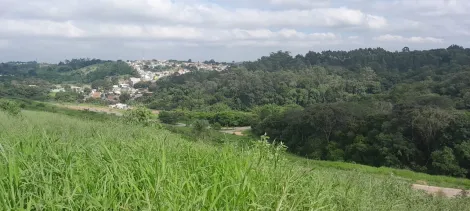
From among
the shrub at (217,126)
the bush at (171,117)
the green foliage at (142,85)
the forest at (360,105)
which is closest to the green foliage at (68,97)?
the forest at (360,105)

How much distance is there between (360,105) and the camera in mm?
27734

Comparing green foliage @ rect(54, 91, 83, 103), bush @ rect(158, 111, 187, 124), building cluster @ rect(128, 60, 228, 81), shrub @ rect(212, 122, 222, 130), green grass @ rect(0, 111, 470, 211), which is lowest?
shrub @ rect(212, 122, 222, 130)

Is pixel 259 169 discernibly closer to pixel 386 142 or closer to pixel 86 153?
pixel 86 153

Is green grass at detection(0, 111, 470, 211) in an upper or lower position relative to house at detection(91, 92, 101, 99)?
upper

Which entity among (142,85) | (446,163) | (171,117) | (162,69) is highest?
(162,69)

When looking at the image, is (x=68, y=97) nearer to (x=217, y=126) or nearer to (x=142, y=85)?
(x=142, y=85)

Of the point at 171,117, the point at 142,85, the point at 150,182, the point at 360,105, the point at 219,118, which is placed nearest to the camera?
the point at 150,182

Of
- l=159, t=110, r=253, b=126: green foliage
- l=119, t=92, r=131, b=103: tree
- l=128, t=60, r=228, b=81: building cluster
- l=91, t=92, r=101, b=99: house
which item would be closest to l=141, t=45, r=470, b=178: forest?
l=159, t=110, r=253, b=126: green foliage

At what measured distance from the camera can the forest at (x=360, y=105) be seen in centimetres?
2119

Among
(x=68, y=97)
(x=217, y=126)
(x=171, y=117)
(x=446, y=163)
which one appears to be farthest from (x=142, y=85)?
(x=446, y=163)

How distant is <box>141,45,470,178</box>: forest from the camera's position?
21188 mm

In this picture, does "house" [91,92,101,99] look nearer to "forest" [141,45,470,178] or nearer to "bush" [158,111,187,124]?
"forest" [141,45,470,178]

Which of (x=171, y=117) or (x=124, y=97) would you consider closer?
(x=171, y=117)

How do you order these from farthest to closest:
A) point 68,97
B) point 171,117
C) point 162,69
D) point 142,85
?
point 162,69
point 142,85
point 68,97
point 171,117
